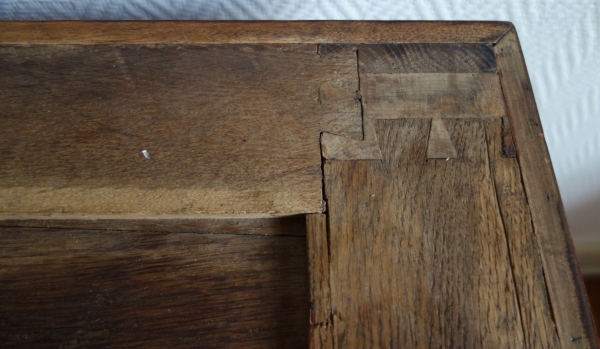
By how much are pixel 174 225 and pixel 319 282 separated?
0.68 feet

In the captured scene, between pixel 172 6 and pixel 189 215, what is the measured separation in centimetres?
45

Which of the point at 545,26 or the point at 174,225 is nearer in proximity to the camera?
the point at 174,225

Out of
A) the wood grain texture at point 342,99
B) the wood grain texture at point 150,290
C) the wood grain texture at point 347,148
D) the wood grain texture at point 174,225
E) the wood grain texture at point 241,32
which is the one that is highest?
the wood grain texture at point 241,32

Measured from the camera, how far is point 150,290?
1.86ft

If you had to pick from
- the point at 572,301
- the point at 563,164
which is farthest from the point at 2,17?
the point at 563,164

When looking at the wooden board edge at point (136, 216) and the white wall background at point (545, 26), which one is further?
the white wall background at point (545, 26)

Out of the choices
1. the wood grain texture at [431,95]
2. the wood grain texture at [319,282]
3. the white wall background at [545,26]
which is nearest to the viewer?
the wood grain texture at [319,282]

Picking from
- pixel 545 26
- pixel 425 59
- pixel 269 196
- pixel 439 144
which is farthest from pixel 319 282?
pixel 545 26

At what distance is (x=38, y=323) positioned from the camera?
1.82 ft

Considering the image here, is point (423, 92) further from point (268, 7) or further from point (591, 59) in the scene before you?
point (591, 59)

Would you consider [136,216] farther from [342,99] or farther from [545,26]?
[545,26]

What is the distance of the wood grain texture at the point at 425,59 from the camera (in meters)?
0.63

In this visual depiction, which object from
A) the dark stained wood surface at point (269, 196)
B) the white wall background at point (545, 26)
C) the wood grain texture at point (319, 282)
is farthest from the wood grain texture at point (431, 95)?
the white wall background at point (545, 26)

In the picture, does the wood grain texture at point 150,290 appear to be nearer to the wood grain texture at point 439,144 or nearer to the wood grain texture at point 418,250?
the wood grain texture at point 418,250
